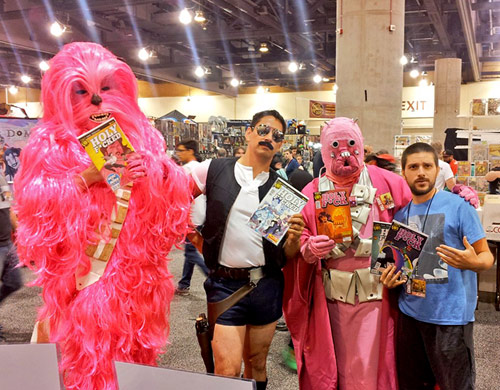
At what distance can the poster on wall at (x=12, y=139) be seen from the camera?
16.9ft

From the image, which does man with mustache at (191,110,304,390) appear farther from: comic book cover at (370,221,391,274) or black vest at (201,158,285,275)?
comic book cover at (370,221,391,274)

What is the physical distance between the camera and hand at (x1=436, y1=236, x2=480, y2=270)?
1.76m

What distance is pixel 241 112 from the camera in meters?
20.1

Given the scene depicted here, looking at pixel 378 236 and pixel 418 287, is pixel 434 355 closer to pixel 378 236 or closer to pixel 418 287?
pixel 418 287

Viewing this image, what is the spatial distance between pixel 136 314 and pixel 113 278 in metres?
0.14

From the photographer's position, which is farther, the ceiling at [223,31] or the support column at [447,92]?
the support column at [447,92]

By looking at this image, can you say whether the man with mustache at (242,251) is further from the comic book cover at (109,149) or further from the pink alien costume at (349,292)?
the comic book cover at (109,149)

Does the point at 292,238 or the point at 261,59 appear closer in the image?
the point at 292,238

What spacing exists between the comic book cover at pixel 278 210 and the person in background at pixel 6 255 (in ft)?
7.99

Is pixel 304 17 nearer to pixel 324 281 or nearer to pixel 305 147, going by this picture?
pixel 305 147

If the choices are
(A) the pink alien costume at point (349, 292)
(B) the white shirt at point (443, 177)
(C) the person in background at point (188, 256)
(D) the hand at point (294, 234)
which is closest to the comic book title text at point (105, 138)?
(D) the hand at point (294, 234)

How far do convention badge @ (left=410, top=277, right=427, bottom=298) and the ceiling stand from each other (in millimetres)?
8843

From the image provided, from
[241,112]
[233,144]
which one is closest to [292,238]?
[233,144]

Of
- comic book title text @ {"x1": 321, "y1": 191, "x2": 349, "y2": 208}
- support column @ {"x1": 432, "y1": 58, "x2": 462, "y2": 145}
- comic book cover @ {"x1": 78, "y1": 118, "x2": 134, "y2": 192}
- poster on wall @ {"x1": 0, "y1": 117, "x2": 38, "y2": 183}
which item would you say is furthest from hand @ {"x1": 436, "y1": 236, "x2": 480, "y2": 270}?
support column @ {"x1": 432, "y1": 58, "x2": 462, "y2": 145}
